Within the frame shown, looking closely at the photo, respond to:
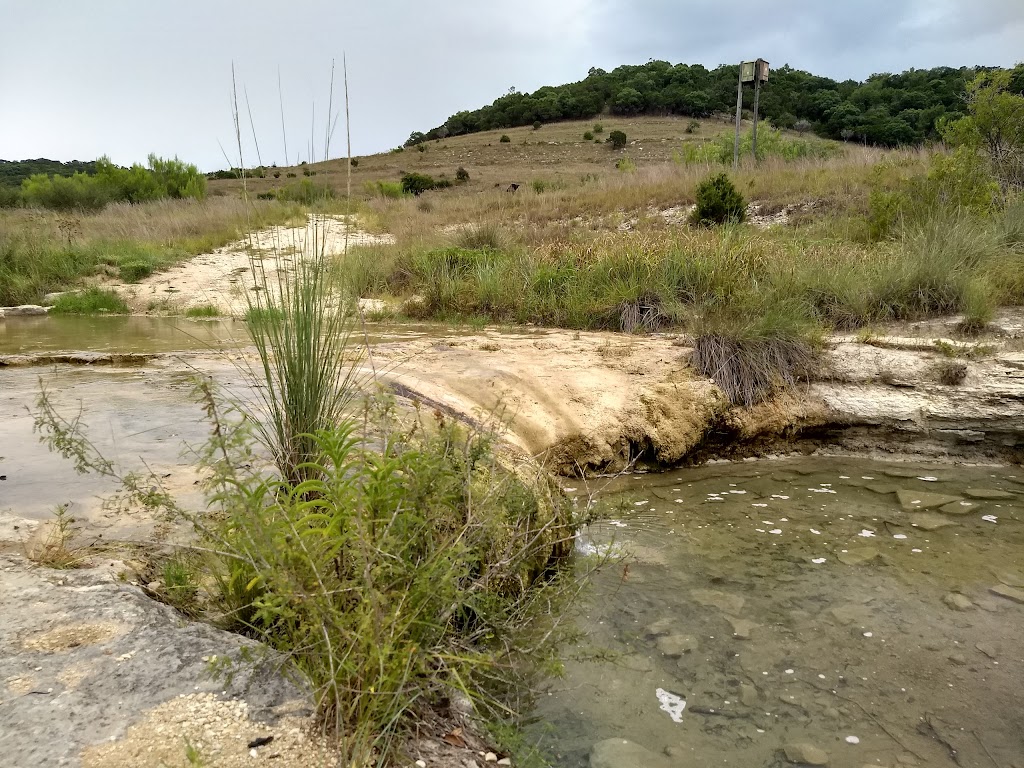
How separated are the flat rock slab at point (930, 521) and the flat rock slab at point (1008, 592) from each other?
0.76m

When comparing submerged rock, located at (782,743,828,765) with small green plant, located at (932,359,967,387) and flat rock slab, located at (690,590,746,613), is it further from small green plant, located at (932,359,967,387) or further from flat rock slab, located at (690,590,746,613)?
small green plant, located at (932,359,967,387)

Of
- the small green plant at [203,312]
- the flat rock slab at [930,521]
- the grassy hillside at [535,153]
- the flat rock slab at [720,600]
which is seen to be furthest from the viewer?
the grassy hillside at [535,153]

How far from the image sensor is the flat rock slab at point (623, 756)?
2.13 m

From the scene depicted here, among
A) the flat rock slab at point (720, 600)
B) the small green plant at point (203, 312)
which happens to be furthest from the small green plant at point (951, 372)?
the small green plant at point (203, 312)

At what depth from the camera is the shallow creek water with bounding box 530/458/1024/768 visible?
231 centimetres

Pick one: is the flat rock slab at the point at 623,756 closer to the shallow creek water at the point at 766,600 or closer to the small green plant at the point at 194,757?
the shallow creek water at the point at 766,600

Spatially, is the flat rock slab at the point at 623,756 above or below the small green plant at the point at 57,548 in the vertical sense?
below

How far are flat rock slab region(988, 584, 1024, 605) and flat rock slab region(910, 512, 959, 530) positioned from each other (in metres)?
0.76

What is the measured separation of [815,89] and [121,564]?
57.8 meters

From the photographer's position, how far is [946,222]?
25.1 ft

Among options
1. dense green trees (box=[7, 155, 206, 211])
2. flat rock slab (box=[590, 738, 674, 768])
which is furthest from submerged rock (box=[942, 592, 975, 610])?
dense green trees (box=[7, 155, 206, 211])

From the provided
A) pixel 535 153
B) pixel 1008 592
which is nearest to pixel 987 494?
pixel 1008 592

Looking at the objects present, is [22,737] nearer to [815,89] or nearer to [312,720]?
[312,720]

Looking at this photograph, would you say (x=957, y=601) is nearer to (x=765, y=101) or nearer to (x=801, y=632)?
(x=801, y=632)
